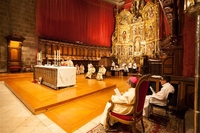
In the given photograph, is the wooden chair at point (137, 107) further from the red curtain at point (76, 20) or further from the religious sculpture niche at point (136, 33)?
the religious sculpture niche at point (136, 33)

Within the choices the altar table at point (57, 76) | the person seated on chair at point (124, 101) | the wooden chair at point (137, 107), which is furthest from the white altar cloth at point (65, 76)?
the wooden chair at point (137, 107)

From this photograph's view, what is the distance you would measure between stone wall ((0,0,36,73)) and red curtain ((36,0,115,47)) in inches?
25.9

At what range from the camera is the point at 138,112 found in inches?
86.9

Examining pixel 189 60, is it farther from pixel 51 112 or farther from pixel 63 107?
pixel 51 112

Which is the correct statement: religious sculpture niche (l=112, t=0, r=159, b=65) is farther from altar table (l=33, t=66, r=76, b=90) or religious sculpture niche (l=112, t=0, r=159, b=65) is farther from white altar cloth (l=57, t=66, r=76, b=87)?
altar table (l=33, t=66, r=76, b=90)

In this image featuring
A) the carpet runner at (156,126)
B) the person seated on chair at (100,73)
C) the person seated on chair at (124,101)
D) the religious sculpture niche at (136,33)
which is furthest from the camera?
the religious sculpture niche at (136,33)

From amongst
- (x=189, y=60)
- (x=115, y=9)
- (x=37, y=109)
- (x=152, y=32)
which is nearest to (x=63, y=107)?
(x=37, y=109)

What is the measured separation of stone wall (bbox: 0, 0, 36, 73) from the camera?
29.1 feet

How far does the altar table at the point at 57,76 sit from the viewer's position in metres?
4.82

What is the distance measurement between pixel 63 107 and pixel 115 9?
1572cm

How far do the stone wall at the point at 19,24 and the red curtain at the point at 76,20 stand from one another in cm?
66

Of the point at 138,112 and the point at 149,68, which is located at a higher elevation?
the point at 149,68

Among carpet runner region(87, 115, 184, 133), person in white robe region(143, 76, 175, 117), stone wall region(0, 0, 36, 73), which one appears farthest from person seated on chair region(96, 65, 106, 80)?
stone wall region(0, 0, 36, 73)

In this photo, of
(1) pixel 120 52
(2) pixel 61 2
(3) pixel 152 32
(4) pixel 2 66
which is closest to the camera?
(4) pixel 2 66
